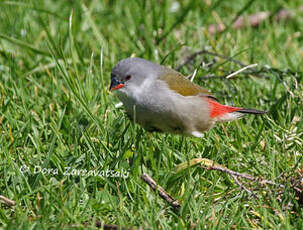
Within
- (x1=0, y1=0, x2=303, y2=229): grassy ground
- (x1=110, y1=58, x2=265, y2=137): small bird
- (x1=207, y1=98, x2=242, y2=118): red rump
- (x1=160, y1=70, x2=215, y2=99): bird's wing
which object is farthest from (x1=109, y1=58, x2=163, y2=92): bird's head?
(x1=207, y1=98, x2=242, y2=118): red rump

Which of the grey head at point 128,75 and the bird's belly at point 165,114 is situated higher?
the grey head at point 128,75

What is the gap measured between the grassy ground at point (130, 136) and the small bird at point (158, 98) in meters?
0.17

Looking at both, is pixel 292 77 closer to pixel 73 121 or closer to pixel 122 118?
pixel 122 118

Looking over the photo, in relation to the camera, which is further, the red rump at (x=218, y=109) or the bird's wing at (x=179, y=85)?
the red rump at (x=218, y=109)

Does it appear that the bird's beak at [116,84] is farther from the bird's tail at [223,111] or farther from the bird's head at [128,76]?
the bird's tail at [223,111]

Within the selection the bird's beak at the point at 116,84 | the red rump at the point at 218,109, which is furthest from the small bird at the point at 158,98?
the red rump at the point at 218,109

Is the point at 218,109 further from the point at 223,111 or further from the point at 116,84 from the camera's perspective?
the point at 116,84

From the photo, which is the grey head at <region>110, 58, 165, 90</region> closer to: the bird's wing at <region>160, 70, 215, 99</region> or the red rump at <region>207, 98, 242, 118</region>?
the bird's wing at <region>160, 70, 215, 99</region>

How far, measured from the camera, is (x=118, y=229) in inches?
108

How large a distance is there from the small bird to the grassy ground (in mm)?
170

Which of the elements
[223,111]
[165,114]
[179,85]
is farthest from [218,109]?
[165,114]

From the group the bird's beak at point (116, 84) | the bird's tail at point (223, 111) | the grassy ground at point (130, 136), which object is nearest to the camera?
the grassy ground at point (130, 136)

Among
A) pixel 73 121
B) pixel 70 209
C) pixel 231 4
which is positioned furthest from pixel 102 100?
pixel 231 4

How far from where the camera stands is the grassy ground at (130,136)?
2.98m
